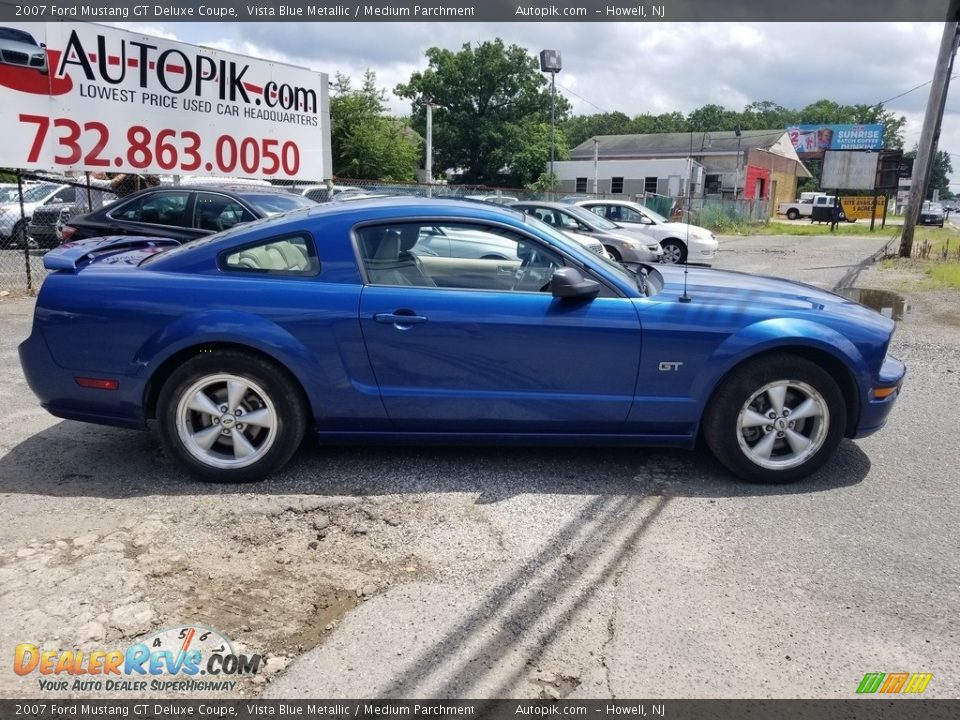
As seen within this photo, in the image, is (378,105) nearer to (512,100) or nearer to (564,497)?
(512,100)

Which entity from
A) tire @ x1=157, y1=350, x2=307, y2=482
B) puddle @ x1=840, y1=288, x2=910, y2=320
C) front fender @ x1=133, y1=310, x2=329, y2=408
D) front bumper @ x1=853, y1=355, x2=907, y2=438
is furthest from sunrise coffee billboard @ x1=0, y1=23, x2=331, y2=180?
front bumper @ x1=853, y1=355, x2=907, y2=438

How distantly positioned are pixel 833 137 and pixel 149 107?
8606cm

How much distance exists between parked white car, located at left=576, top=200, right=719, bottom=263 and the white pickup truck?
3605 centimetres

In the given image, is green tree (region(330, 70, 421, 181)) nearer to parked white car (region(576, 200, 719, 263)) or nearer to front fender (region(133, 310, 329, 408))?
parked white car (region(576, 200, 719, 263))

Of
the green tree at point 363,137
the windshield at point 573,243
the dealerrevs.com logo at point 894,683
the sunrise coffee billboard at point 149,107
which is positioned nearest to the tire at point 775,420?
the windshield at point 573,243

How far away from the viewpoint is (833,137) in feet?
270

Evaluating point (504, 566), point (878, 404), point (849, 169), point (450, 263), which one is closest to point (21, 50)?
point (450, 263)

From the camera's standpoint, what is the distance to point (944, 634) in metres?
2.85

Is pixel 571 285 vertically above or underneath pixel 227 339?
above

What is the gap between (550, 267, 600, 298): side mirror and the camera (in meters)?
3.91

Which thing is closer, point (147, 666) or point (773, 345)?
point (147, 666)

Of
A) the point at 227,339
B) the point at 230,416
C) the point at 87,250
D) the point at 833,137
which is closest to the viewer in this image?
the point at 227,339

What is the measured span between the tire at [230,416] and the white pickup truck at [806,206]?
50391mm

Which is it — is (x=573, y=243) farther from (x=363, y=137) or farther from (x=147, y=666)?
(x=363, y=137)
